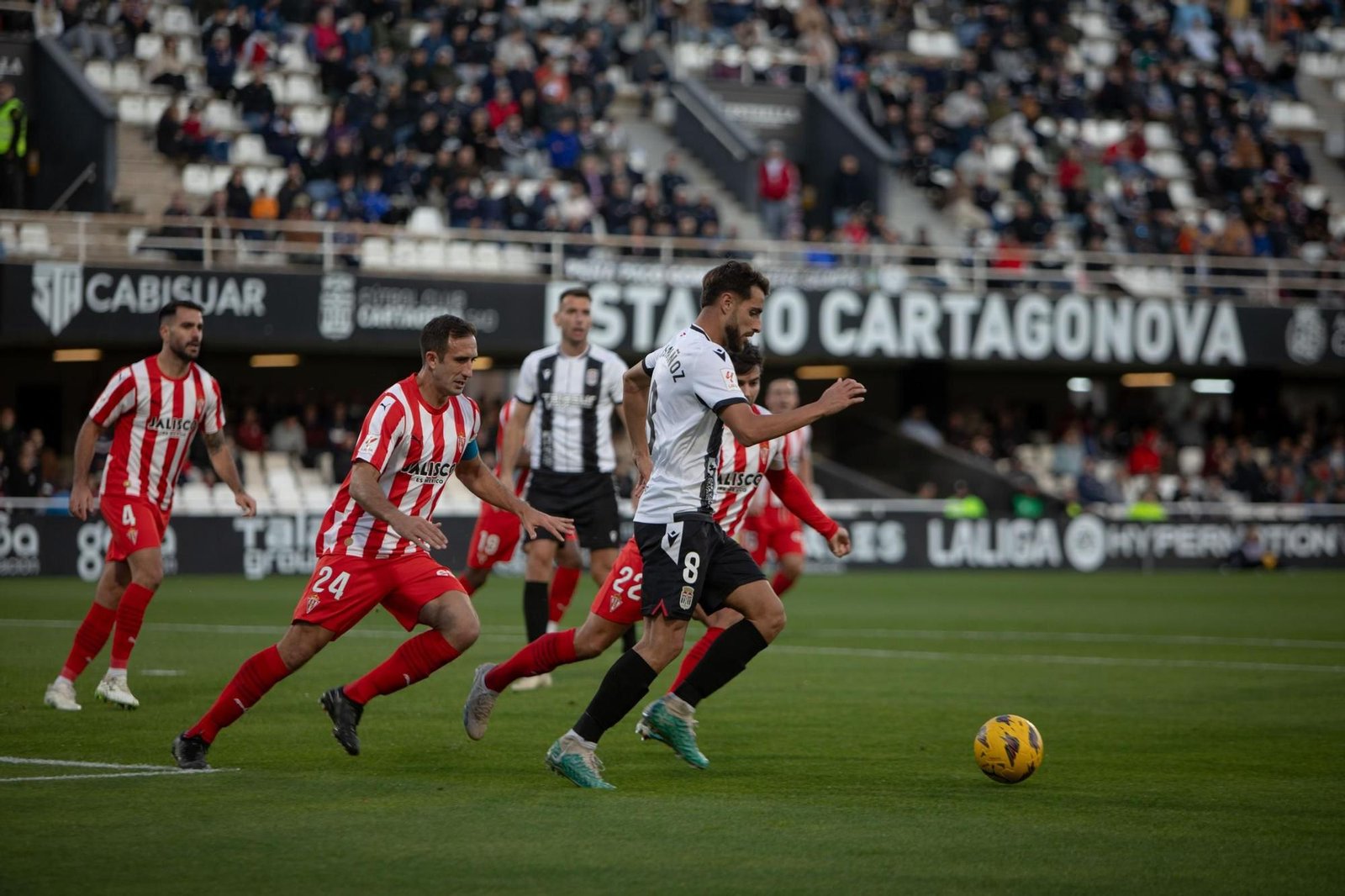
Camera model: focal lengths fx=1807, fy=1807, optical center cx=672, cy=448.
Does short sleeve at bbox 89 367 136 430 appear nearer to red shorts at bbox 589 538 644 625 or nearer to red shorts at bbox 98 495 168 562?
red shorts at bbox 98 495 168 562

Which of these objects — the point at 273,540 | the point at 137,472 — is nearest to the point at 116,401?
the point at 137,472

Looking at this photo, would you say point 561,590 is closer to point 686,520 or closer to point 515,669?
point 515,669

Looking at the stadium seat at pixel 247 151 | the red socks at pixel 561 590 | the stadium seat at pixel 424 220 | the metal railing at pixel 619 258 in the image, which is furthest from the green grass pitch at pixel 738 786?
the stadium seat at pixel 247 151

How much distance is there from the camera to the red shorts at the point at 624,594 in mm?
7840

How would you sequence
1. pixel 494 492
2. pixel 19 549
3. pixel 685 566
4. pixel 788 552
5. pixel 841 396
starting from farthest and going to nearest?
pixel 19 549, pixel 788 552, pixel 494 492, pixel 685 566, pixel 841 396

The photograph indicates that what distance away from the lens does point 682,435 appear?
7.58m

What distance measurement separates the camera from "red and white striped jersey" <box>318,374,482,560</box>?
7812mm

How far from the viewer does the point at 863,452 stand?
33.2 m

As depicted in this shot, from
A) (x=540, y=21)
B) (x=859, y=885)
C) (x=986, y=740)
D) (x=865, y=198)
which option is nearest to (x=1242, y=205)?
(x=865, y=198)

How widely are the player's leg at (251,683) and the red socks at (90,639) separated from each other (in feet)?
8.73

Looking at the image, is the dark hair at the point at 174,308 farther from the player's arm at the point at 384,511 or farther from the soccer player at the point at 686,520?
the soccer player at the point at 686,520

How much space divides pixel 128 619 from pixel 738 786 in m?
4.25

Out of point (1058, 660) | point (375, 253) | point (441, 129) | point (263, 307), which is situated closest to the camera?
point (1058, 660)

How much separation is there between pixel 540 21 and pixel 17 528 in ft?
47.8
